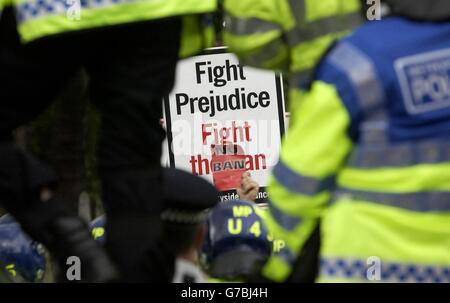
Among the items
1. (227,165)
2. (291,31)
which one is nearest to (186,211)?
(291,31)

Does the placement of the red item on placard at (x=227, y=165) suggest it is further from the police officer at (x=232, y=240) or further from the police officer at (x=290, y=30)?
the police officer at (x=290, y=30)

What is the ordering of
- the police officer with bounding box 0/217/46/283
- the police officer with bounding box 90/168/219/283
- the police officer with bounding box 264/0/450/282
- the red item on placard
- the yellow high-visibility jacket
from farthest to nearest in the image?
the red item on placard < the police officer with bounding box 0/217/46/283 < the police officer with bounding box 90/168/219/283 < the police officer with bounding box 264/0/450/282 < the yellow high-visibility jacket

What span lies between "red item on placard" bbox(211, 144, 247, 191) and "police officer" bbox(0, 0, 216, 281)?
6.60 meters

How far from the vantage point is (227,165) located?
37.3 ft

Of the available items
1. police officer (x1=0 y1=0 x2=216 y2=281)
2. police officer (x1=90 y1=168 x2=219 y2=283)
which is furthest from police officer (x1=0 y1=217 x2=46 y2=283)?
police officer (x1=0 y1=0 x2=216 y2=281)

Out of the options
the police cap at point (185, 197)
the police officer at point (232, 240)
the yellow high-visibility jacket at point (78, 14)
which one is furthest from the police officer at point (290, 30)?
the police officer at point (232, 240)

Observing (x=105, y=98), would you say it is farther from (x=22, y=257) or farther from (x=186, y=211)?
(x=22, y=257)

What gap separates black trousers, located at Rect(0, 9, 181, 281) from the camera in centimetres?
449

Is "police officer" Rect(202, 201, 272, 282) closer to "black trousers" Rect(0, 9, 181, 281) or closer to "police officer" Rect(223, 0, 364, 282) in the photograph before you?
"police officer" Rect(223, 0, 364, 282)

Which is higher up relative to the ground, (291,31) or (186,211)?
(291,31)

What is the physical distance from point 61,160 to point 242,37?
20.4 feet

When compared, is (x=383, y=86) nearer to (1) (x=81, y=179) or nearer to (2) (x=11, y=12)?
(2) (x=11, y=12)

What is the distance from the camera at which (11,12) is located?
4621 millimetres

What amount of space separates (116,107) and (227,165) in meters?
6.87
